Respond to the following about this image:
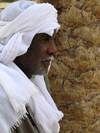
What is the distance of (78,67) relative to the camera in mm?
3041

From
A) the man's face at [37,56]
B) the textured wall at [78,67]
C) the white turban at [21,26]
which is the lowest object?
the textured wall at [78,67]

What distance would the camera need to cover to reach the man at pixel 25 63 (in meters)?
1.98

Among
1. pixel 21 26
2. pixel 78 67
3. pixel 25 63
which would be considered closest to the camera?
pixel 21 26

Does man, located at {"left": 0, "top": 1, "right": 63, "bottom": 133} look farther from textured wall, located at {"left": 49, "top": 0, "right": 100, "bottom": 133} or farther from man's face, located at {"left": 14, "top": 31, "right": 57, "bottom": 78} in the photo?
textured wall, located at {"left": 49, "top": 0, "right": 100, "bottom": 133}

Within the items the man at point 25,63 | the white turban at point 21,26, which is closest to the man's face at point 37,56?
the man at point 25,63

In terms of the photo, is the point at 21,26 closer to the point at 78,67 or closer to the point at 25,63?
the point at 25,63

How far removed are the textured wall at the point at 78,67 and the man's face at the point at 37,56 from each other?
19.6 inches

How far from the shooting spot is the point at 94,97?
311 centimetres

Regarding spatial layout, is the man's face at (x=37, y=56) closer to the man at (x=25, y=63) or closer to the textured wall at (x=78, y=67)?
the man at (x=25, y=63)

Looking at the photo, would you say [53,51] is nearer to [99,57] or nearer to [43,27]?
[43,27]

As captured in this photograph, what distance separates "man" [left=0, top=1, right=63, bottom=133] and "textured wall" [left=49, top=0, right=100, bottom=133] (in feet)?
1.55

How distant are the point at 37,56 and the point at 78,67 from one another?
69cm

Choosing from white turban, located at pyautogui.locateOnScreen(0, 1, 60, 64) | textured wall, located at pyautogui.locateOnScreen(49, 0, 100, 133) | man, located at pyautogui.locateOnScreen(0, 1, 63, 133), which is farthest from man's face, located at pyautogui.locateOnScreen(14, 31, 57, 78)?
textured wall, located at pyautogui.locateOnScreen(49, 0, 100, 133)

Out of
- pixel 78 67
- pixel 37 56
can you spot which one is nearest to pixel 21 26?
pixel 37 56
